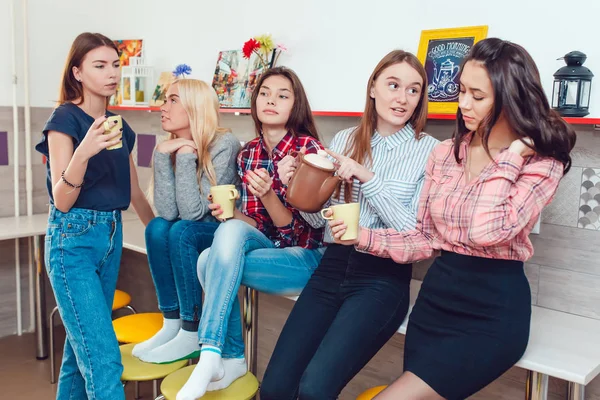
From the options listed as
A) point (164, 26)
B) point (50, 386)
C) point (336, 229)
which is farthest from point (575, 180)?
point (50, 386)

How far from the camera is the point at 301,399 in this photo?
5.25 feet

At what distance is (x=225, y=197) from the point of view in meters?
2.02

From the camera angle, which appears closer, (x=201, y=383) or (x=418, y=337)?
(x=418, y=337)

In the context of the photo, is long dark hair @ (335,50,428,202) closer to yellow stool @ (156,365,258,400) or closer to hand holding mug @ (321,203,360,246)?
hand holding mug @ (321,203,360,246)

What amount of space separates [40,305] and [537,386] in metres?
2.48

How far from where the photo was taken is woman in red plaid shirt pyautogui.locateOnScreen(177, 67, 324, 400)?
1.89m

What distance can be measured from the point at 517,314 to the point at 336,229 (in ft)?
1.66

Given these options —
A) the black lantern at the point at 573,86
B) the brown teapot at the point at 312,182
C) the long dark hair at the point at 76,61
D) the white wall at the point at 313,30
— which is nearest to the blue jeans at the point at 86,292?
the long dark hair at the point at 76,61

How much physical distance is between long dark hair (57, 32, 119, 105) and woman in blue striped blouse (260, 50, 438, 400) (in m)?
0.74

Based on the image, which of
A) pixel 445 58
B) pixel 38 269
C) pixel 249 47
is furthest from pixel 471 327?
pixel 38 269

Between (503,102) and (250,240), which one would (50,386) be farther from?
(503,102)

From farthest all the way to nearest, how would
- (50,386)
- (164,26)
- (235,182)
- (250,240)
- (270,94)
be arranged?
(164,26) → (50,386) → (235,182) → (270,94) → (250,240)

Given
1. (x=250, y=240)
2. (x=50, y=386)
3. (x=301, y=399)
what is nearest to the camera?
(x=301, y=399)

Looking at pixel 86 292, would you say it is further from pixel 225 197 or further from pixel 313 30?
pixel 313 30
